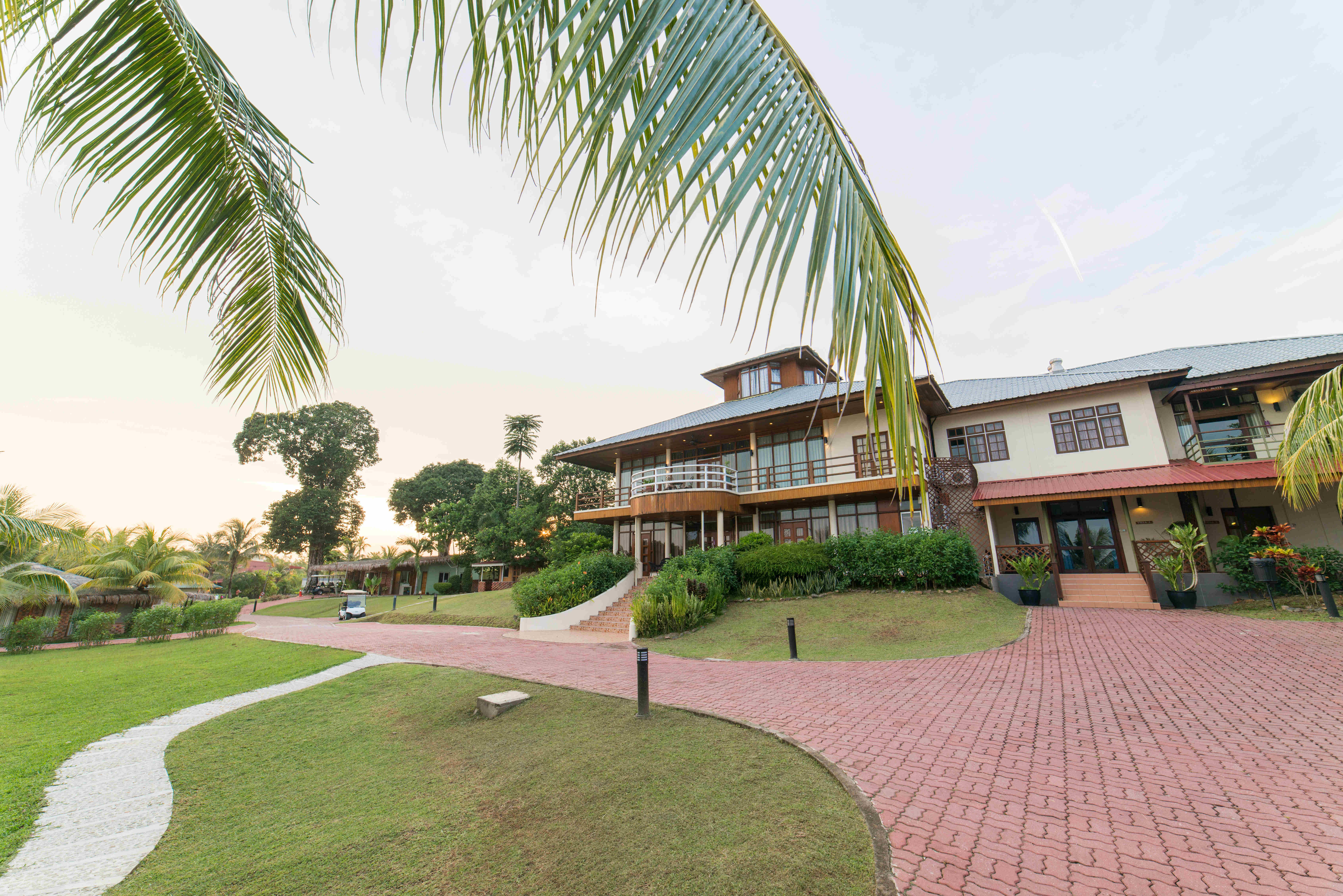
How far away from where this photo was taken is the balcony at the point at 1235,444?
14812 millimetres

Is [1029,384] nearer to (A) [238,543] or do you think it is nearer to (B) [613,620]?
(B) [613,620]

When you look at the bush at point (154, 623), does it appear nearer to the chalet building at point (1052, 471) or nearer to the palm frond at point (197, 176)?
the chalet building at point (1052, 471)

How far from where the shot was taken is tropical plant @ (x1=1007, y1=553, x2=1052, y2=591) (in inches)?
548

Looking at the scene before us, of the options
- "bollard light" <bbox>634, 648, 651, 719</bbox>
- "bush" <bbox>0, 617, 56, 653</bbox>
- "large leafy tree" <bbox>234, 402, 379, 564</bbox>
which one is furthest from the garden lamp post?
"large leafy tree" <bbox>234, 402, 379, 564</bbox>

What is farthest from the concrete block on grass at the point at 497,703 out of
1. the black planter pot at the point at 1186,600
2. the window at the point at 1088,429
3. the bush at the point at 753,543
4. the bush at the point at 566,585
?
the window at the point at 1088,429

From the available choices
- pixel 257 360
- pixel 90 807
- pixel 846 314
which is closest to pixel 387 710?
pixel 90 807

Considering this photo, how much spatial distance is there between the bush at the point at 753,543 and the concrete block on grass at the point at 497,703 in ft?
36.1

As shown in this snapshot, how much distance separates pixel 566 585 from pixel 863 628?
9.31 metres

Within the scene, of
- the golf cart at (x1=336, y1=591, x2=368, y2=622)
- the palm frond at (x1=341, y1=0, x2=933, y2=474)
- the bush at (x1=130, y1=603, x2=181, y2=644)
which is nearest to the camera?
the palm frond at (x1=341, y1=0, x2=933, y2=474)

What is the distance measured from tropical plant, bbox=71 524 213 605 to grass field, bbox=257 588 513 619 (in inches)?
315

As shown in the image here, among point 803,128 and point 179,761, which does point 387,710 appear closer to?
point 179,761

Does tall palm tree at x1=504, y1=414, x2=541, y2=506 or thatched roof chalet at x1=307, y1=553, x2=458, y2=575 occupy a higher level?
tall palm tree at x1=504, y1=414, x2=541, y2=506

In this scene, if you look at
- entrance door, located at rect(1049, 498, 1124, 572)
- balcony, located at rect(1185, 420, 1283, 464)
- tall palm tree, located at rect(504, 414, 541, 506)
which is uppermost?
tall palm tree, located at rect(504, 414, 541, 506)

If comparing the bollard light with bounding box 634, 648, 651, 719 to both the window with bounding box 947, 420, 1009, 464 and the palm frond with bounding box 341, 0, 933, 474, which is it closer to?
the palm frond with bounding box 341, 0, 933, 474
